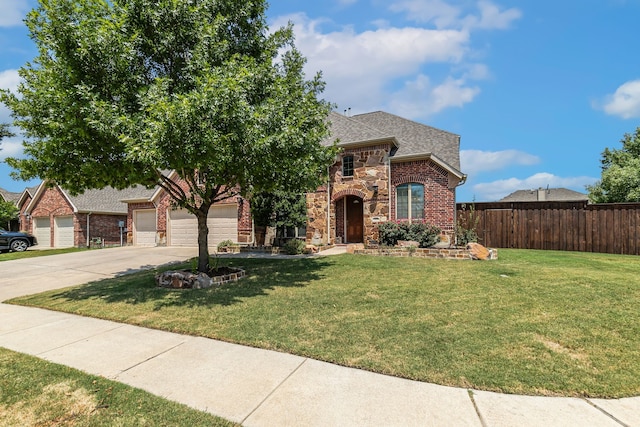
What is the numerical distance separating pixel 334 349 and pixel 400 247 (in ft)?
26.3

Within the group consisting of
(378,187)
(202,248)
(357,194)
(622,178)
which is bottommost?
(202,248)

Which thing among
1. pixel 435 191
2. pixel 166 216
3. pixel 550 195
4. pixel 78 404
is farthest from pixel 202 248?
pixel 550 195

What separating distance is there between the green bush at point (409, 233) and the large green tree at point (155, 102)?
576cm

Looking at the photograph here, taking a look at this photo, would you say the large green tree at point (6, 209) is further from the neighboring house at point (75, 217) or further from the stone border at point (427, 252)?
the stone border at point (427, 252)

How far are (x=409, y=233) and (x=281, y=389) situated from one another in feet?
33.6

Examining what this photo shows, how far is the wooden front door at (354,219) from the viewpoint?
14.7 meters

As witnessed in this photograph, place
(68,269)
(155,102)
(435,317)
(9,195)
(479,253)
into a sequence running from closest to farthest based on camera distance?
(435,317) → (155,102) → (479,253) → (68,269) → (9,195)

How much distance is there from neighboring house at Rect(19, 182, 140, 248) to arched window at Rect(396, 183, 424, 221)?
17.6m

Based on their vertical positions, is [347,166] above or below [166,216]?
above

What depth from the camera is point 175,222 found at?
1780 cm

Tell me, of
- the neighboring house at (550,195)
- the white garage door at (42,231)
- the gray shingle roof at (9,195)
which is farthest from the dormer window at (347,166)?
the gray shingle roof at (9,195)

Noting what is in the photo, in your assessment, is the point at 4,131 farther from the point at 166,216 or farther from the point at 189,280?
the point at 189,280

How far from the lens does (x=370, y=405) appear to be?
281 cm

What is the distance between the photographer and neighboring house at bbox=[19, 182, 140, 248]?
68.8 feet
